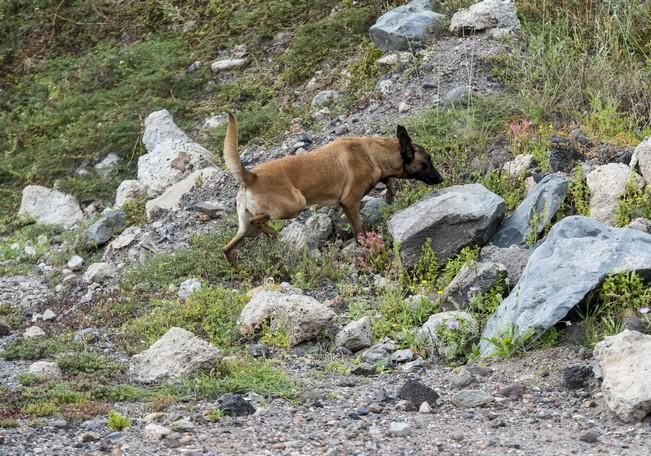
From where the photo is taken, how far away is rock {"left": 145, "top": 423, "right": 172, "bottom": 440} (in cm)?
639

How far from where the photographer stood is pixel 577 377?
6.93 metres

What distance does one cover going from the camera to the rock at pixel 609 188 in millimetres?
9508

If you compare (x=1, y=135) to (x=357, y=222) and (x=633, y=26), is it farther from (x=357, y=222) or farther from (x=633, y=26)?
(x=633, y=26)

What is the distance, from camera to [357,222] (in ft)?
34.7

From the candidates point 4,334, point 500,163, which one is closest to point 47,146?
point 4,334

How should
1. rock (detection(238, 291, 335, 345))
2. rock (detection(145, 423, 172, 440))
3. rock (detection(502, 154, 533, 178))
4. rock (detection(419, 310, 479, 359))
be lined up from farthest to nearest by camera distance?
rock (detection(502, 154, 533, 178)) → rock (detection(238, 291, 335, 345)) → rock (detection(419, 310, 479, 359)) → rock (detection(145, 423, 172, 440))

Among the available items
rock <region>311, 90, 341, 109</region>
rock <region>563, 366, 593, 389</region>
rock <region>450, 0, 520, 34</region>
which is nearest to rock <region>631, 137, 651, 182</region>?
rock <region>563, 366, 593, 389</region>

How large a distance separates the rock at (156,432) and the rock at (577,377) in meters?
2.46

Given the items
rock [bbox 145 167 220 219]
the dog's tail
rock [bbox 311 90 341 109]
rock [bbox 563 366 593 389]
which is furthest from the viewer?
rock [bbox 311 90 341 109]

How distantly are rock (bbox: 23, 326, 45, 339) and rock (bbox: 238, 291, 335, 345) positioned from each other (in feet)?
6.42

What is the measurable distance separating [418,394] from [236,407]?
111 centimetres

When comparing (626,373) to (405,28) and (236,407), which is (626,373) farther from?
(405,28)

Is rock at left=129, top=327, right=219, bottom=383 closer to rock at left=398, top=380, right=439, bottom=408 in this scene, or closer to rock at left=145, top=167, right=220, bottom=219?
rock at left=398, top=380, right=439, bottom=408

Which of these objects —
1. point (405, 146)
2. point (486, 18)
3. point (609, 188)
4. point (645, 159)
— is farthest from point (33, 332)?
point (486, 18)
